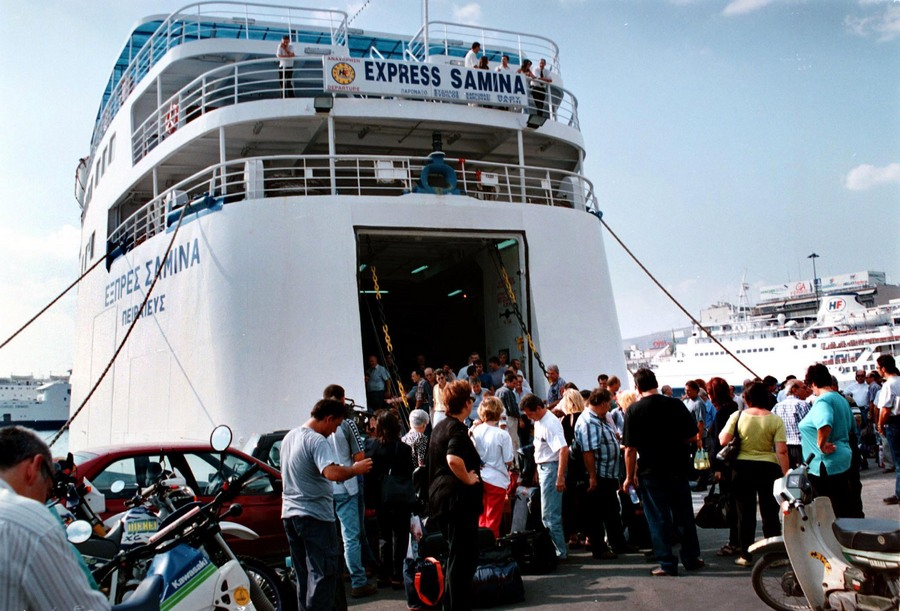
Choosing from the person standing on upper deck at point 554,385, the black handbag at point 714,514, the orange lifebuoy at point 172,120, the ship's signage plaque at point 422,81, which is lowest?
the black handbag at point 714,514

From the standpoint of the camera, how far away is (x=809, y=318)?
239 ft

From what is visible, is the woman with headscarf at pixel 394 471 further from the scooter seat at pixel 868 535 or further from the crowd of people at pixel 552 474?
the scooter seat at pixel 868 535

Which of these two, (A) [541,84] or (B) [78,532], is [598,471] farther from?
(A) [541,84]

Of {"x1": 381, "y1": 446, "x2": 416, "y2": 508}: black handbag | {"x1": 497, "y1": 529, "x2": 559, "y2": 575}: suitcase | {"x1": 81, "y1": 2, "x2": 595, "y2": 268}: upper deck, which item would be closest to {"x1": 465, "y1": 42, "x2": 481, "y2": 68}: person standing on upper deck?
{"x1": 81, "y1": 2, "x2": 595, "y2": 268}: upper deck

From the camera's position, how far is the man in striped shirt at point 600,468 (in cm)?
703

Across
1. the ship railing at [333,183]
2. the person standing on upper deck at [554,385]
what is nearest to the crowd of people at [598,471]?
the person standing on upper deck at [554,385]

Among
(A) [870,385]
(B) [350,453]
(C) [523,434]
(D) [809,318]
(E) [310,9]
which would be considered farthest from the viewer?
(D) [809,318]

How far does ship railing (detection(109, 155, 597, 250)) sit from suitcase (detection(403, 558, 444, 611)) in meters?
6.18

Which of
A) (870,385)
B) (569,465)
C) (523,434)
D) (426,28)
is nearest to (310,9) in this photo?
Result: (426,28)

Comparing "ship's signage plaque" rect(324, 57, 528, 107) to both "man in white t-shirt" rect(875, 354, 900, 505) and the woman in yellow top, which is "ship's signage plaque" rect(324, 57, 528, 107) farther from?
the woman in yellow top

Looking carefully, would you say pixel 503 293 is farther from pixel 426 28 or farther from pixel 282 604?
pixel 282 604

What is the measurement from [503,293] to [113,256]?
7.40 metres

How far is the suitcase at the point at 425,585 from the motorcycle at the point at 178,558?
163cm

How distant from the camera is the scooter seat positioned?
13.5 ft
